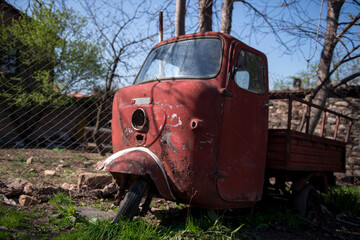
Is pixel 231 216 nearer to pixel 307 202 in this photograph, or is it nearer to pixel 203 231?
pixel 203 231

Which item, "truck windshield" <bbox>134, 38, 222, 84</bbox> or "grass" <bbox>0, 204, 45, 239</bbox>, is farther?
"truck windshield" <bbox>134, 38, 222, 84</bbox>

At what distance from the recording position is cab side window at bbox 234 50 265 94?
3.51 metres

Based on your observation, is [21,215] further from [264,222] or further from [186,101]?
[264,222]

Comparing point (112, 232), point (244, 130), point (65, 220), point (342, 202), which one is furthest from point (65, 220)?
point (342, 202)

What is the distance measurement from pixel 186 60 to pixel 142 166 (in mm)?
1400

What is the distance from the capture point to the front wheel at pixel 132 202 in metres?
2.89

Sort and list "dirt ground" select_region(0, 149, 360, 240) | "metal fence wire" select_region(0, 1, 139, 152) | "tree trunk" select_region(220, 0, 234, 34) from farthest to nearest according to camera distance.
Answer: "metal fence wire" select_region(0, 1, 139, 152), "tree trunk" select_region(220, 0, 234, 34), "dirt ground" select_region(0, 149, 360, 240)

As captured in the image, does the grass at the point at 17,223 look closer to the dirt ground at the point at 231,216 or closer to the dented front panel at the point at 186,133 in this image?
the dirt ground at the point at 231,216

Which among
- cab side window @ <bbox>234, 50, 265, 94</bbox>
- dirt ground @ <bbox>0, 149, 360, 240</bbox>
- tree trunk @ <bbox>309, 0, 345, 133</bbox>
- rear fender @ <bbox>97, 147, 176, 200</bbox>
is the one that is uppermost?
tree trunk @ <bbox>309, 0, 345, 133</bbox>

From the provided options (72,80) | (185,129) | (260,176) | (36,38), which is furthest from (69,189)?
(36,38)

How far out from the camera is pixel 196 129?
3.05 metres

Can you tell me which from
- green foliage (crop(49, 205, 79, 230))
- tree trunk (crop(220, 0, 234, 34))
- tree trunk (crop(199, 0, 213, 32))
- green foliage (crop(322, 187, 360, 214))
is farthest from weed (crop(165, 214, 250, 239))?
tree trunk (crop(220, 0, 234, 34))

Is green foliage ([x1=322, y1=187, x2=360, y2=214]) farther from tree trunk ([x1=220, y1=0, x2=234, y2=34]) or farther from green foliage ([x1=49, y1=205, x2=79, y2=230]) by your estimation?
green foliage ([x1=49, y1=205, x2=79, y2=230])

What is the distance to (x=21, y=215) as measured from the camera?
10.0 feet
